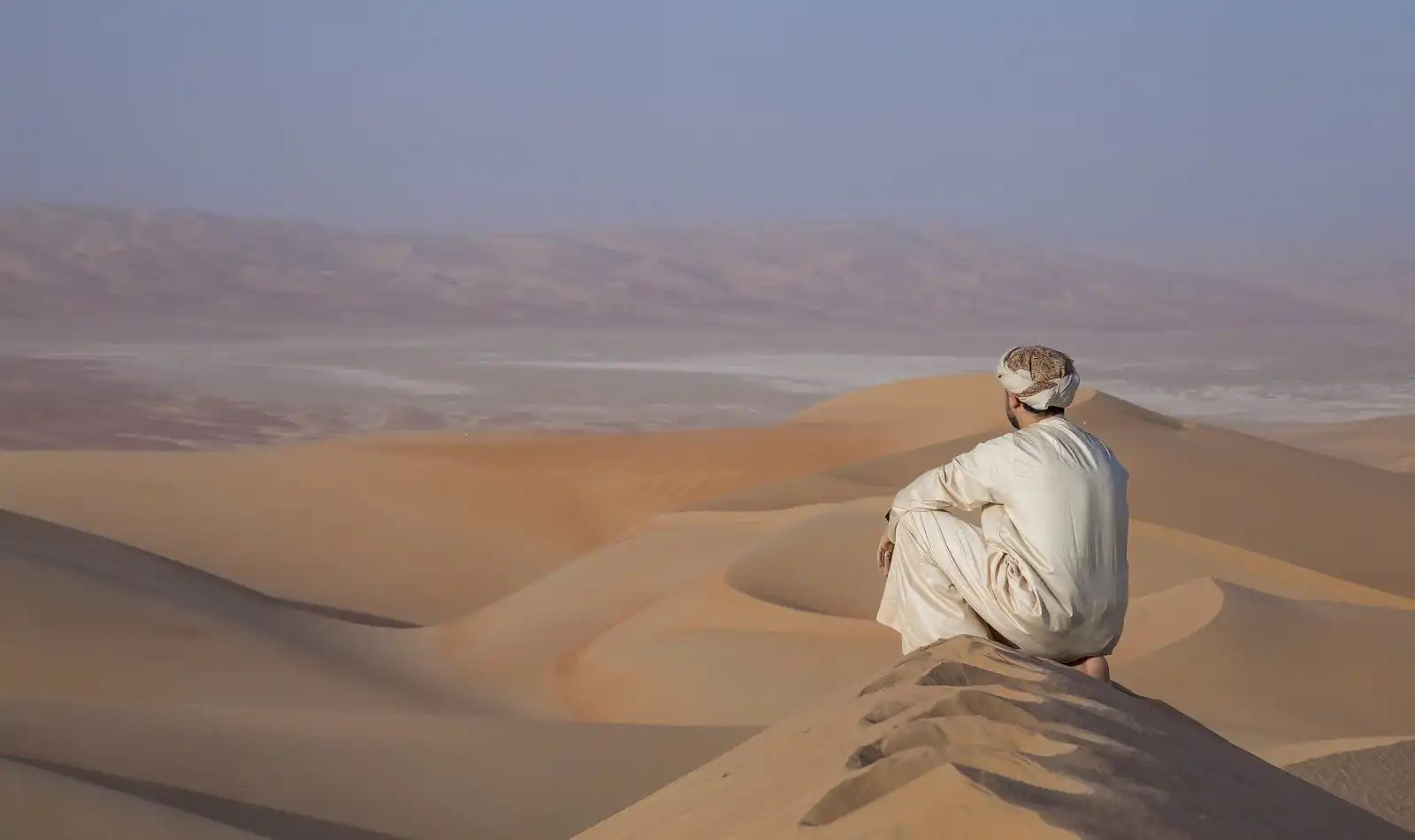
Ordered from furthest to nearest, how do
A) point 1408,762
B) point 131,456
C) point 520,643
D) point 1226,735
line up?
1. point 131,456
2. point 520,643
3. point 1226,735
4. point 1408,762

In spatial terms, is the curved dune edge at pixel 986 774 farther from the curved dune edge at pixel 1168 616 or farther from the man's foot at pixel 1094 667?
the curved dune edge at pixel 1168 616

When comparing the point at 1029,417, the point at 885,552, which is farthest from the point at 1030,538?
the point at 885,552

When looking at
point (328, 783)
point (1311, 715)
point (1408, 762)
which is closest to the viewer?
point (1408, 762)

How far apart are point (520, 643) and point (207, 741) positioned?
515cm

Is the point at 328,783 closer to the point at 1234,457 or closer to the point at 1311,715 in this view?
the point at 1311,715

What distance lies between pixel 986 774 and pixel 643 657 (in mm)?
6616

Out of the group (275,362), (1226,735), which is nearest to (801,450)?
(1226,735)

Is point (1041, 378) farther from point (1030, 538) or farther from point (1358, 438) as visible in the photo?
point (1358, 438)

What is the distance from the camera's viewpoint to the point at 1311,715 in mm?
7777

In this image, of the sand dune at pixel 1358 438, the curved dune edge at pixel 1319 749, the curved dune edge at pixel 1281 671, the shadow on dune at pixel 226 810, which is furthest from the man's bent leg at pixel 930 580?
the sand dune at pixel 1358 438

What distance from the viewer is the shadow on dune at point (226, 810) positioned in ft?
17.2

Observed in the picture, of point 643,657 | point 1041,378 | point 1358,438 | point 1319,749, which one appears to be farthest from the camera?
point 1358,438

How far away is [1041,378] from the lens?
4480 mm

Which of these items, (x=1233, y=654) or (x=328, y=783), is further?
(x=1233, y=654)
